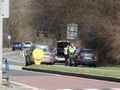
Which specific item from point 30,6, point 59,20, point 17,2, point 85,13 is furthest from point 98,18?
point 17,2

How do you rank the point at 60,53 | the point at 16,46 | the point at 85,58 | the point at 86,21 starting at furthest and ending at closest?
1. the point at 16,46
2. the point at 60,53
3. the point at 86,21
4. the point at 85,58

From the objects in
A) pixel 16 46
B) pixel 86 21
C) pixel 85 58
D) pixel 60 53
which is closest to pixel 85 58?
pixel 85 58

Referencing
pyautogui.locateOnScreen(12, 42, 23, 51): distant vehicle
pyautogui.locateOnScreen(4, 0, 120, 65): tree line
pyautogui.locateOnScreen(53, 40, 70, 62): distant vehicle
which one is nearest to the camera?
pyautogui.locateOnScreen(4, 0, 120, 65): tree line

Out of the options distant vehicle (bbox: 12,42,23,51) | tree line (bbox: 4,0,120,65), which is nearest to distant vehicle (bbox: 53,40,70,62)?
tree line (bbox: 4,0,120,65)

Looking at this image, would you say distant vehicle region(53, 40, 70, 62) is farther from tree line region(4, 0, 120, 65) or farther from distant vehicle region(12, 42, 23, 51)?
distant vehicle region(12, 42, 23, 51)

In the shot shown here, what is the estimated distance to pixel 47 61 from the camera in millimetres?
38469

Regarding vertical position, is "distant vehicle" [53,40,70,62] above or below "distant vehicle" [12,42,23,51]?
below

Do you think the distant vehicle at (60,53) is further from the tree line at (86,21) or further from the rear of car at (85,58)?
the rear of car at (85,58)

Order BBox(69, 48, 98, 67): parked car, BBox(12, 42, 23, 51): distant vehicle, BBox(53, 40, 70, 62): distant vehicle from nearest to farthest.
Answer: BBox(69, 48, 98, 67): parked car
BBox(53, 40, 70, 62): distant vehicle
BBox(12, 42, 23, 51): distant vehicle

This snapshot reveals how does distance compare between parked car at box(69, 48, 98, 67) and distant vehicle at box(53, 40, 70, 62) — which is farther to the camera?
distant vehicle at box(53, 40, 70, 62)

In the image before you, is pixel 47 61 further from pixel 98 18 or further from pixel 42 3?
pixel 42 3

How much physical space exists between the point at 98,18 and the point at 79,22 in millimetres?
6865

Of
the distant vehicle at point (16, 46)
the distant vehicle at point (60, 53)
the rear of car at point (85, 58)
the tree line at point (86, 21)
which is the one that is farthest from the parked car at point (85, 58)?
the distant vehicle at point (16, 46)

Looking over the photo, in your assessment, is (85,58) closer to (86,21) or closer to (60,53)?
(86,21)
